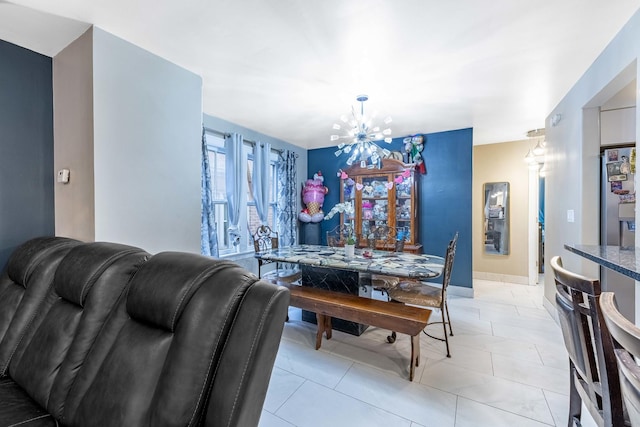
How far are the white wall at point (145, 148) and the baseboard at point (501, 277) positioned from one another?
496 centimetres

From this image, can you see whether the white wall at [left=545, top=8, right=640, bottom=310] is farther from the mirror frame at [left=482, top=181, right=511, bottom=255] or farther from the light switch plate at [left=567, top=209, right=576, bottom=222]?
the mirror frame at [left=482, top=181, right=511, bottom=255]

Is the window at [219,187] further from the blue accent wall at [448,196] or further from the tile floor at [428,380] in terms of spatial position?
the blue accent wall at [448,196]

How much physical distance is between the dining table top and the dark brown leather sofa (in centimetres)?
162

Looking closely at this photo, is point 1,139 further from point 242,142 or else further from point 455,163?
point 455,163

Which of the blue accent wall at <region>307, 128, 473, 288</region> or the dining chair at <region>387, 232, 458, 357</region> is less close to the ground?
the blue accent wall at <region>307, 128, 473, 288</region>

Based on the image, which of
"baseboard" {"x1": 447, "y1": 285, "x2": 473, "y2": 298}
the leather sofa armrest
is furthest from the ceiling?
"baseboard" {"x1": 447, "y1": 285, "x2": 473, "y2": 298}

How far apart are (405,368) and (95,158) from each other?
2.85 metres

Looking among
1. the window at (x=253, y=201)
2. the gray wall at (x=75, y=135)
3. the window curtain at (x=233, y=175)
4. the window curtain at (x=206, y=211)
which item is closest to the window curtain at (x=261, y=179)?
the window at (x=253, y=201)

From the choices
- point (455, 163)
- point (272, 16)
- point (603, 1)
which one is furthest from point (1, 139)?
point (455, 163)

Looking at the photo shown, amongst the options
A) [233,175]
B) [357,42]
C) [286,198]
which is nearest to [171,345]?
[357,42]

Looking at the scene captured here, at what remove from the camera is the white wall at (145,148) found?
198 centimetres

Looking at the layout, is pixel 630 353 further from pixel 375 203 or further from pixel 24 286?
pixel 375 203

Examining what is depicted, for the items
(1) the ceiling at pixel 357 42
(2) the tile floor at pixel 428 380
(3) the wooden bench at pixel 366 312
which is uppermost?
(1) the ceiling at pixel 357 42

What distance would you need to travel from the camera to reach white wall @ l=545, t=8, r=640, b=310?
79.0 inches
